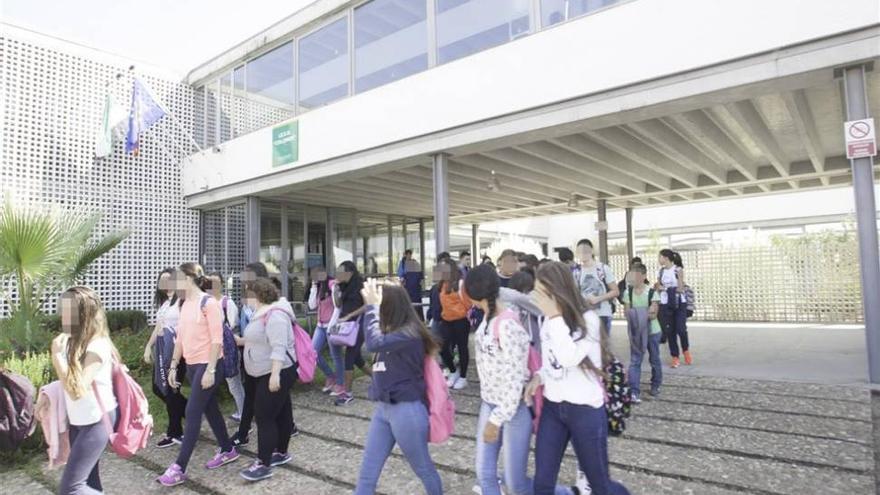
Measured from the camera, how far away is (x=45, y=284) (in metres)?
7.20

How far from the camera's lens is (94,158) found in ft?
36.1

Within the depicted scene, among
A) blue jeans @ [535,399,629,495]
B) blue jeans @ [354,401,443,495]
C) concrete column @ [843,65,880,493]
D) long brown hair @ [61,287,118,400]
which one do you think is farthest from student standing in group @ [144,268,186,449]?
concrete column @ [843,65,880,493]

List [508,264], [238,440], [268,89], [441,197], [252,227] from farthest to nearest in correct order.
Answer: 1. [252,227]
2. [268,89]
3. [441,197]
4. [508,264]
5. [238,440]

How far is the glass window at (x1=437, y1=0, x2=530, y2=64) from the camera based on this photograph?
7.21m

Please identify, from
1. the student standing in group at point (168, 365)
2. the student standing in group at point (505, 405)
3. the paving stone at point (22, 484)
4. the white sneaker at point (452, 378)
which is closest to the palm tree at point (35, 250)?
the student standing in group at point (168, 365)

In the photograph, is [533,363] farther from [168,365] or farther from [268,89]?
[268,89]

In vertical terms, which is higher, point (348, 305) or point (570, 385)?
point (348, 305)

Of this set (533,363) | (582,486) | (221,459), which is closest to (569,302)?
(533,363)

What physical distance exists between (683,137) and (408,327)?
7.59m

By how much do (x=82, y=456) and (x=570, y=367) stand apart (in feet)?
8.68

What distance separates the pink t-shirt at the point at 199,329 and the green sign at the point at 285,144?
6.40 m

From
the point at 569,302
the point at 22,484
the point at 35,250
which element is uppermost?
the point at 35,250

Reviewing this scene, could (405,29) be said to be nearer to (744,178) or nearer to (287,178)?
(287,178)

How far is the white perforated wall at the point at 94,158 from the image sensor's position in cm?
984
